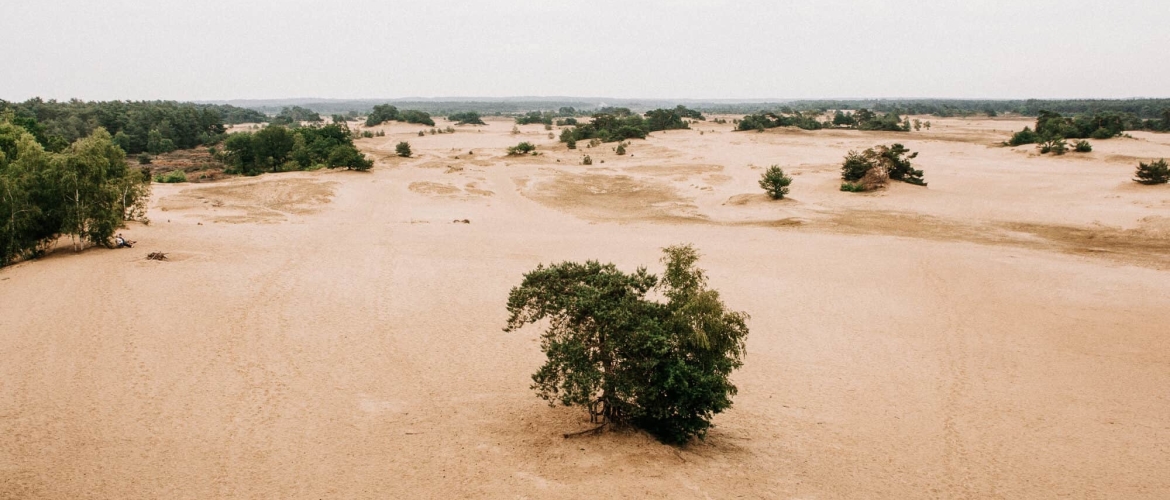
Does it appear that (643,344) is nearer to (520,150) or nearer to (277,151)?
(277,151)

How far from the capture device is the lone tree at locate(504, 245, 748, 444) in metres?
9.91

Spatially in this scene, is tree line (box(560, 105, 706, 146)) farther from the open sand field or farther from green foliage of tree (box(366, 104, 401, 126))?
green foliage of tree (box(366, 104, 401, 126))

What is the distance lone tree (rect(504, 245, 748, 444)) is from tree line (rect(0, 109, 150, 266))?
22.3 meters

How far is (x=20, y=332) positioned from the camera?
15430 millimetres

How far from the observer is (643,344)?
32.5ft

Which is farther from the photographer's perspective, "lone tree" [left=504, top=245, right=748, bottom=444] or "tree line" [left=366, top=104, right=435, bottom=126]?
"tree line" [left=366, top=104, right=435, bottom=126]

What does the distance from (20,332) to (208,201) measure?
20834 millimetres

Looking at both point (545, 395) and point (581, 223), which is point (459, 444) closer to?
point (545, 395)

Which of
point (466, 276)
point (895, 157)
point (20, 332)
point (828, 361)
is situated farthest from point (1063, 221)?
point (20, 332)

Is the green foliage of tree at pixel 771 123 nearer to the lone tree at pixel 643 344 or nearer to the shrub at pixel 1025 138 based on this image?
the shrub at pixel 1025 138

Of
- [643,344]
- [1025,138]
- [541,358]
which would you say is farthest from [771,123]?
[643,344]

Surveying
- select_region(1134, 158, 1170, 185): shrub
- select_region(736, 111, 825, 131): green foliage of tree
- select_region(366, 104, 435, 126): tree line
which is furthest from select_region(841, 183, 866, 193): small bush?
select_region(366, 104, 435, 126): tree line

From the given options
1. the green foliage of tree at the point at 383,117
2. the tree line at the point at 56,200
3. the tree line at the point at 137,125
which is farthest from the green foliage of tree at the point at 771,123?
the tree line at the point at 137,125

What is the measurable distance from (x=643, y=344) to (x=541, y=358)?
20.4ft
